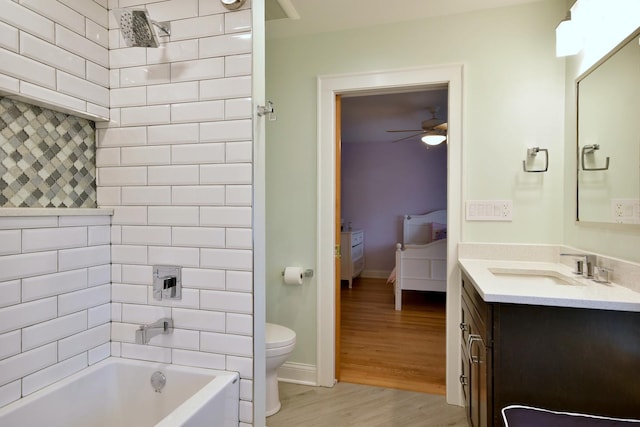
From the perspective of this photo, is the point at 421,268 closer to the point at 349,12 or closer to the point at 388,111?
the point at 388,111

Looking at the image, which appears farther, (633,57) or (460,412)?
(460,412)

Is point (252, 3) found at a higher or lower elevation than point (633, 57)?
higher

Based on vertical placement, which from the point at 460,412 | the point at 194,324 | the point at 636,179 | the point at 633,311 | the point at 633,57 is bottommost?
the point at 460,412

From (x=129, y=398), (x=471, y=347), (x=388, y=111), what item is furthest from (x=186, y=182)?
(x=388, y=111)

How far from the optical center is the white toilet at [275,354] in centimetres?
195

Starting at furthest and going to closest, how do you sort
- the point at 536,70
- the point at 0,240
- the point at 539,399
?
the point at 536,70 < the point at 539,399 < the point at 0,240

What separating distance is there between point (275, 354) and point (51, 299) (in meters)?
1.13

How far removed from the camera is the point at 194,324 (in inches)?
53.2

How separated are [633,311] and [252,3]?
1.72 metres

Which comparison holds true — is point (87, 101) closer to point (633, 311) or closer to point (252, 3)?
point (252, 3)

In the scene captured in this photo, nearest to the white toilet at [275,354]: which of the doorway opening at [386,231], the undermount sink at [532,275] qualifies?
the doorway opening at [386,231]

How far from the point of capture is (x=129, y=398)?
136 centimetres

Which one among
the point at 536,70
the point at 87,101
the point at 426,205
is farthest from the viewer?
the point at 426,205

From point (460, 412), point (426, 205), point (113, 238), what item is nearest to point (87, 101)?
point (113, 238)
